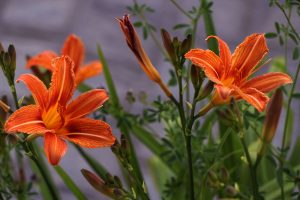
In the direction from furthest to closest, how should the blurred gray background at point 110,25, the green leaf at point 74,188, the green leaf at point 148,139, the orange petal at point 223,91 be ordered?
1. the blurred gray background at point 110,25
2. the green leaf at point 148,139
3. the green leaf at point 74,188
4. the orange petal at point 223,91

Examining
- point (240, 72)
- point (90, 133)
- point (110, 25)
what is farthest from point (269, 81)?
point (110, 25)

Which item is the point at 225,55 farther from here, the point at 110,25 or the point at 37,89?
the point at 110,25

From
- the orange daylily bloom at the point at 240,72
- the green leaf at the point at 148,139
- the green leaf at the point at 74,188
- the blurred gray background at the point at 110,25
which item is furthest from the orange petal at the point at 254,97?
the blurred gray background at the point at 110,25

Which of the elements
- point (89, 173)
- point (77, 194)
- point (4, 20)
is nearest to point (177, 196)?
point (77, 194)

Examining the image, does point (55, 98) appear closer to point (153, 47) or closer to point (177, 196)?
point (177, 196)

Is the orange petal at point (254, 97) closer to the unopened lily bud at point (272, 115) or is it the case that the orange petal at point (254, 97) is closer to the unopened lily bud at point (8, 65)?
the unopened lily bud at point (272, 115)

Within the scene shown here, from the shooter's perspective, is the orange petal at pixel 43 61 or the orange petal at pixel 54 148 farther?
the orange petal at pixel 43 61
